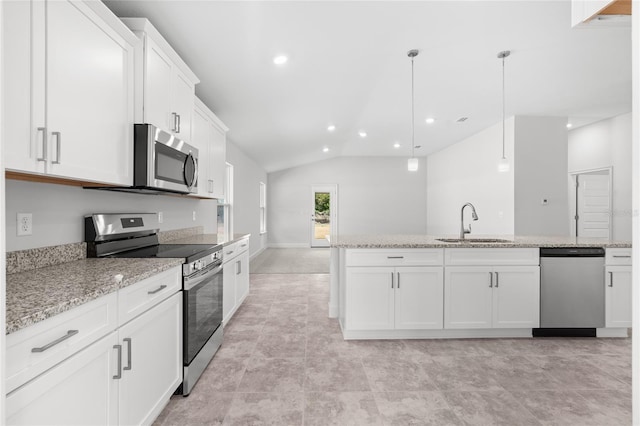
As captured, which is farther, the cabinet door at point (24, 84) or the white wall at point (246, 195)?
the white wall at point (246, 195)

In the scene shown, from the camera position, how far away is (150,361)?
1622 millimetres

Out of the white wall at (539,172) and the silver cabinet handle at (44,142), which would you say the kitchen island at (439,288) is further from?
the white wall at (539,172)

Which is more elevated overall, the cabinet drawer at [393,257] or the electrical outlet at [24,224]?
the electrical outlet at [24,224]

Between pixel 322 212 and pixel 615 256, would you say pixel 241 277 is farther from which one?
pixel 322 212

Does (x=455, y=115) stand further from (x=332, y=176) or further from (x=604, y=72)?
(x=332, y=176)

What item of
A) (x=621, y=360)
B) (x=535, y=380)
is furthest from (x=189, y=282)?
(x=621, y=360)

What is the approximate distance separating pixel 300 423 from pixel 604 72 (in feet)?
15.4

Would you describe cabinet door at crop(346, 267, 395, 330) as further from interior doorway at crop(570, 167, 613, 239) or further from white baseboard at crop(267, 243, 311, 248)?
white baseboard at crop(267, 243, 311, 248)

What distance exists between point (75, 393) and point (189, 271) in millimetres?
962

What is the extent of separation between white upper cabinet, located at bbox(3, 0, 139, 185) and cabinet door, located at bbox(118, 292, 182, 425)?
0.76 meters

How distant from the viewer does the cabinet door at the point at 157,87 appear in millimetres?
2037

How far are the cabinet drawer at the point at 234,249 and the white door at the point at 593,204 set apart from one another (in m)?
6.13

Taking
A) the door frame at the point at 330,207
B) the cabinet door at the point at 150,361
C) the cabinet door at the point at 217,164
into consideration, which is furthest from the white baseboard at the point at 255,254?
the cabinet door at the point at 150,361

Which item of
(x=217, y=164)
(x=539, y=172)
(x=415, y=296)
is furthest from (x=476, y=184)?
(x=217, y=164)
